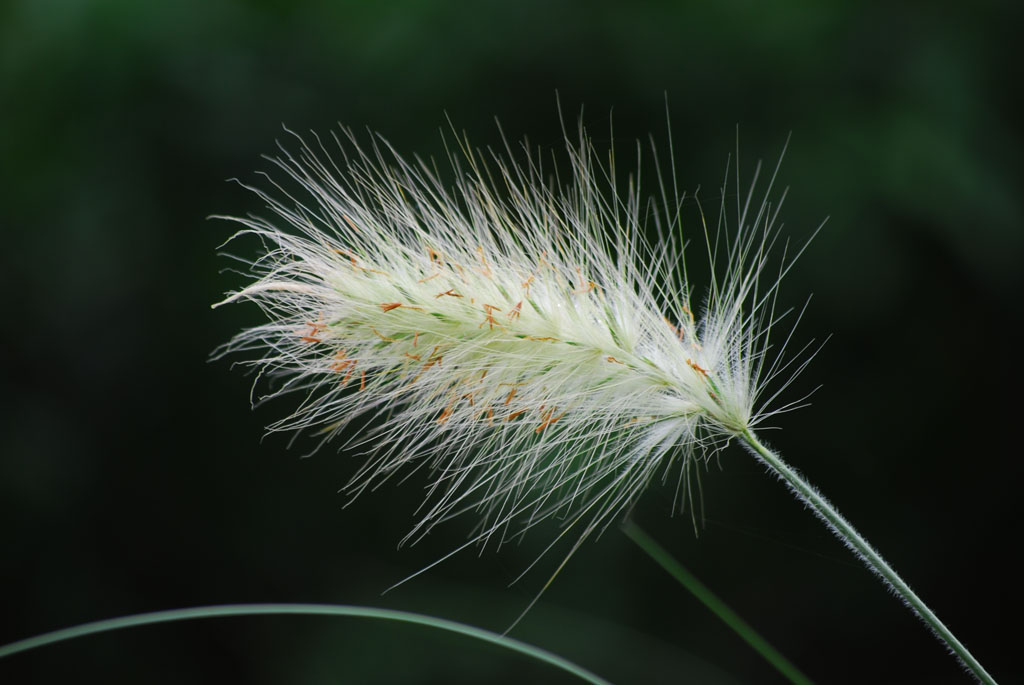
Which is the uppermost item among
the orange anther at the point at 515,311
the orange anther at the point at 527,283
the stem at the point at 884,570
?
the orange anther at the point at 527,283

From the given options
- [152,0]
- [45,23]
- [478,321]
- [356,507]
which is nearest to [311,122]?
[152,0]

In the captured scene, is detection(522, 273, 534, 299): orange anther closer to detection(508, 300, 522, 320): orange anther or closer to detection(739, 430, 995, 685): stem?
detection(508, 300, 522, 320): orange anther

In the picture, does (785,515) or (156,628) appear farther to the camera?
(156,628)

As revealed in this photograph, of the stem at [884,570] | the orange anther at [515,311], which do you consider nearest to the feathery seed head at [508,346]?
the orange anther at [515,311]

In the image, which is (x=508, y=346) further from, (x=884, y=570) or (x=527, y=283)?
(x=884, y=570)

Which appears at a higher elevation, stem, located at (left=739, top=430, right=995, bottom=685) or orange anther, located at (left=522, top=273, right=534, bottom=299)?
orange anther, located at (left=522, top=273, right=534, bottom=299)

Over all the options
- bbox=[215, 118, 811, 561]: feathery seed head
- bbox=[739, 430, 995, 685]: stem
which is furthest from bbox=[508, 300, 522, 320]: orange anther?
bbox=[739, 430, 995, 685]: stem

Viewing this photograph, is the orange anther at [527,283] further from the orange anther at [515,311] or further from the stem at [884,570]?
the stem at [884,570]

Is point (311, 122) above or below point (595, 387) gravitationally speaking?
above

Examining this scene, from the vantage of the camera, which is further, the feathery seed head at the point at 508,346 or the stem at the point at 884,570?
the feathery seed head at the point at 508,346

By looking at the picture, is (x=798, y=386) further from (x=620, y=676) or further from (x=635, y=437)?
(x=635, y=437)

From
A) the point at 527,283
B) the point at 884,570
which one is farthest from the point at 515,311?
the point at 884,570
